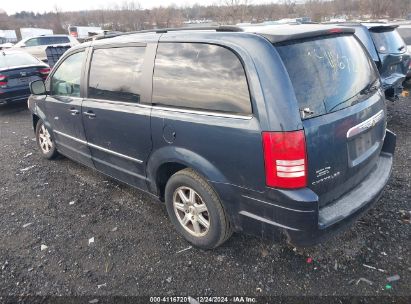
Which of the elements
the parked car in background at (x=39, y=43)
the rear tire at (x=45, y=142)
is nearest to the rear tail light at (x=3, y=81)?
the rear tire at (x=45, y=142)

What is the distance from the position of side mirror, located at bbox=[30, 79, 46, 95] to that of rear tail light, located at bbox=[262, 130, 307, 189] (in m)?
3.55

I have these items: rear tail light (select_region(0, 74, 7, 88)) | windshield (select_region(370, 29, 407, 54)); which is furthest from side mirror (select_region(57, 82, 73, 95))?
windshield (select_region(370, 29, 407, 54))

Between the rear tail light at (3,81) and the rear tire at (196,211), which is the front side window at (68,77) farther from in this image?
the rear tail light at (3,81)

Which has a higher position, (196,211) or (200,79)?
(200,79)

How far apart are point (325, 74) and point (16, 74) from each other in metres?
8.26

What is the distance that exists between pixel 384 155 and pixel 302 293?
1.63 metres

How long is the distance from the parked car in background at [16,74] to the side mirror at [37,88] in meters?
4.53

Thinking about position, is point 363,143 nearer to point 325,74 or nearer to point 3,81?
point 325,74

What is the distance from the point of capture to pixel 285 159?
7.02 feet

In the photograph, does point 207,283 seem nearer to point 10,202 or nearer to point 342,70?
point 342,70

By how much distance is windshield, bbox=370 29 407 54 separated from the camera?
235 inches

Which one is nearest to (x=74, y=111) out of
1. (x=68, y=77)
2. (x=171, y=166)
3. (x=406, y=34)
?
(x=68, y=77)

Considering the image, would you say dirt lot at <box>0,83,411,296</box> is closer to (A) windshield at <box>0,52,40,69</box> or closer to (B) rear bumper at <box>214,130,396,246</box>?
(B) rear bumper at <box>214,130,396,246</box>

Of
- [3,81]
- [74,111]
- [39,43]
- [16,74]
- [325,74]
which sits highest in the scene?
[39,43]
